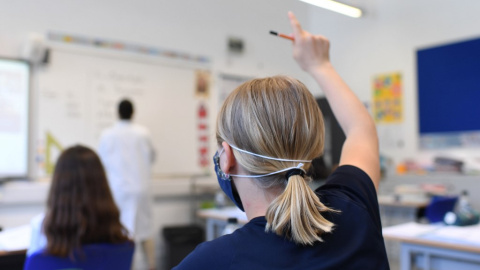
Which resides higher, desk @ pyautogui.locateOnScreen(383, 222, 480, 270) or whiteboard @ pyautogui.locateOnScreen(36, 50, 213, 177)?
whiteboard @ pyautogui.locateOnScreen(36, 50, 213, 177)

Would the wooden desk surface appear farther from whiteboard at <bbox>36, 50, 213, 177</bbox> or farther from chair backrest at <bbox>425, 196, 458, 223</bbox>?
whiteboard at <bbox>36, 50, 213, 177</bbox>

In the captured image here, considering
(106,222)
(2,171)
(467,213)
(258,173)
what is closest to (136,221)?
(2,171)

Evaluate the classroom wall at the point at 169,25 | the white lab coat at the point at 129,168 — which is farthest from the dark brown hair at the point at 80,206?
the white lab coat at the point at 129,168

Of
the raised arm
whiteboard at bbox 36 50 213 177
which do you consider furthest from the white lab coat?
the raised arm

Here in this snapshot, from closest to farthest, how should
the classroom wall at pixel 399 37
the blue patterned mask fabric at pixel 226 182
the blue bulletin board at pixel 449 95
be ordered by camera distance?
the blue patterned mask fabric at pixel 226 182 < the blue bulletin board at pixel 449 95 < the classroom wall at pixel 399 37

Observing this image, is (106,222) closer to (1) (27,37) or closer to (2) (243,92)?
(2) (243,92)

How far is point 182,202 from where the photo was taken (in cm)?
467

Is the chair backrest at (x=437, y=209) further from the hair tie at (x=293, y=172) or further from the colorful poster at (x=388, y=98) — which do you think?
the colorful poster at (x=388, y=98)

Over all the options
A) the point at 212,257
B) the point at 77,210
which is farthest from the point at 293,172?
the point at 77,210

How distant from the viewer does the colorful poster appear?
5.22 m

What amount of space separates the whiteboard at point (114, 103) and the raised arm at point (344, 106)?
10.6 feet

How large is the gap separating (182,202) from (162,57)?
157 centimetres

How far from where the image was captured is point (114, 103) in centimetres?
416

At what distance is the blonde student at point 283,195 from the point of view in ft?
2.20
